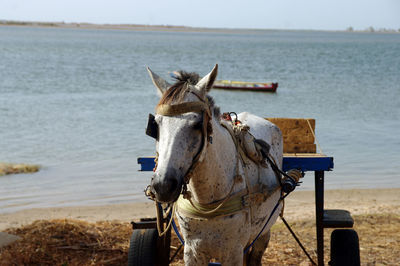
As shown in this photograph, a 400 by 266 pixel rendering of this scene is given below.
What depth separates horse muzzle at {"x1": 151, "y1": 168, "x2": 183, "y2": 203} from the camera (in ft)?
9.96

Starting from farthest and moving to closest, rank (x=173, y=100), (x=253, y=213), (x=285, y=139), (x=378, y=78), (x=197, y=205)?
(x=378, y=78) → (x=285, y=139) → (x=253, y=213) → (x=197, y=205) → (x=173, y=100)

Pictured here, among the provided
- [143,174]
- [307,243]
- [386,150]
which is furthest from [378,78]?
[307,243]

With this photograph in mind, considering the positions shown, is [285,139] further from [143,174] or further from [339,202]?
[143,174]

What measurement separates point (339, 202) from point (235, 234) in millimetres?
8142

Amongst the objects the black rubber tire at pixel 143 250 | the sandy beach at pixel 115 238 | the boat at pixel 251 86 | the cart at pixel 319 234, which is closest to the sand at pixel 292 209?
the sandy beach at pixel 115 238

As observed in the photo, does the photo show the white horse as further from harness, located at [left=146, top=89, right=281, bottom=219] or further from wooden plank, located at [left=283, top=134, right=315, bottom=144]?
wooden plank, located at [left=283, top=134, right=315, bottom=144]

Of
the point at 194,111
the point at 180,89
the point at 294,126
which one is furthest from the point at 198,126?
the point at 294,126

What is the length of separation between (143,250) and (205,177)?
1.67 m

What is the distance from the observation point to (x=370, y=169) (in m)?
14.8

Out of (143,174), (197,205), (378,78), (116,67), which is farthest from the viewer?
(116,67)

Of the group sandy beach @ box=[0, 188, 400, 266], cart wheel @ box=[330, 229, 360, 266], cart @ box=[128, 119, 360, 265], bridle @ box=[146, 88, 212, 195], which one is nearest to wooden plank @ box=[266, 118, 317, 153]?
cart @ box=[128, 119, 360, 265]

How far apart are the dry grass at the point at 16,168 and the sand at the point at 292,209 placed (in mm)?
3326

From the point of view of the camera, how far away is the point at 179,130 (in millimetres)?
3234

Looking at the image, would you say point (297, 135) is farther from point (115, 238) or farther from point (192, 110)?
point (115, 238)
